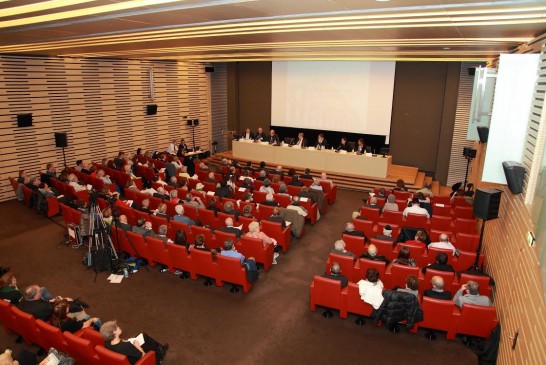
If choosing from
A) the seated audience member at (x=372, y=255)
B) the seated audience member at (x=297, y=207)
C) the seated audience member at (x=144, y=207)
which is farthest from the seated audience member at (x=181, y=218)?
the seated audience member at (x=372, y=255)

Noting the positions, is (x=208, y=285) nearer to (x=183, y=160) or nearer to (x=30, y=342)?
(x=30, y=342)

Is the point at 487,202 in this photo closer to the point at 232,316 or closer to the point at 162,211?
the point at 232,316

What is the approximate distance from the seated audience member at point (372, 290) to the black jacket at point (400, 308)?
0.30 feet

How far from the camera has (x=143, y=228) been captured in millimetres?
7562

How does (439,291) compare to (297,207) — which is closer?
(439,291)

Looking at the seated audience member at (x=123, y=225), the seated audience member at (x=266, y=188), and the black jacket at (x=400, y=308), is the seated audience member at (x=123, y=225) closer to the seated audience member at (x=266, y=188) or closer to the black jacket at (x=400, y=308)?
the seated audience member at (x=266, y=188)

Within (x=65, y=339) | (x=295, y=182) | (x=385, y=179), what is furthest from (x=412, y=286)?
(x=385, y=179)

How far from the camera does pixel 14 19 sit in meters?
5.10

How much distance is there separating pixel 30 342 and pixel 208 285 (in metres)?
2.74

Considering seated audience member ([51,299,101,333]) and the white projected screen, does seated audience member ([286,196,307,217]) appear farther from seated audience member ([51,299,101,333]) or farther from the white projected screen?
the white projected screen

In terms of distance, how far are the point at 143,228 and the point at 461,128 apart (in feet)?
36.7

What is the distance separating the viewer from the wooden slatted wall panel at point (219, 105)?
18406mm

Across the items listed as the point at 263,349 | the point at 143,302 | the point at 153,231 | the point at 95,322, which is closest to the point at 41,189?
the point at 153,231

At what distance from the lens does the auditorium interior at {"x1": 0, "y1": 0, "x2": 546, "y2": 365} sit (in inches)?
171
